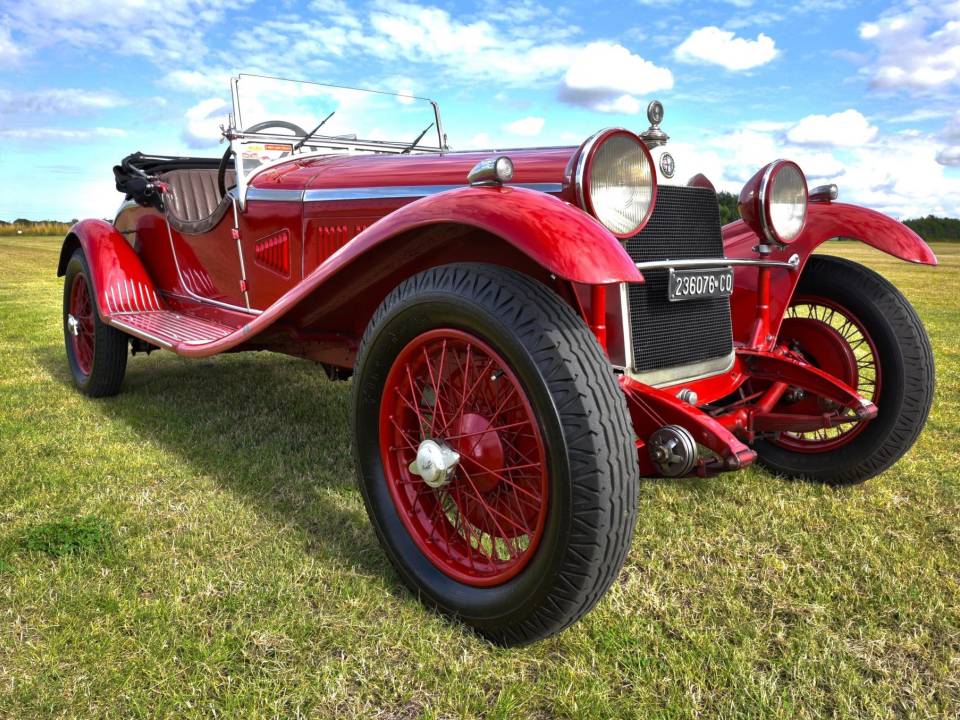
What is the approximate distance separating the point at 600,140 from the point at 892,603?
1.65 m

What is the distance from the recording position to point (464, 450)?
2084mm

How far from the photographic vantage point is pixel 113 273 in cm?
443

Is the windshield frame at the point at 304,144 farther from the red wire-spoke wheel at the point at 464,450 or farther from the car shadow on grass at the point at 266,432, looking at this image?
the red wire-spoke wheel at the point at 464,450

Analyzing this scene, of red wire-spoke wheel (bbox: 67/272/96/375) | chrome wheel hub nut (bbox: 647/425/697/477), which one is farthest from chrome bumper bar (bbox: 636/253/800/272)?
red wire-spoke wheel (bbox: 67/272/96/375)

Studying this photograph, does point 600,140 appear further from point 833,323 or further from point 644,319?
point 833,323

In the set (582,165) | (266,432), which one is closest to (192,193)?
(266,432)

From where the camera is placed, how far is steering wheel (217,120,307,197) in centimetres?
389

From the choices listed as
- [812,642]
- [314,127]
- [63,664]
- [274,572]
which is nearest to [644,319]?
[812,642]

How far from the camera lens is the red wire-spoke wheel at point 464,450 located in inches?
78.0

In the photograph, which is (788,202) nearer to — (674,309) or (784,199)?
(784,199)

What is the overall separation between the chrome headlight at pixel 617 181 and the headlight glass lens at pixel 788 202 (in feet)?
2.78

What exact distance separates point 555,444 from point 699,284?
1.06 meters

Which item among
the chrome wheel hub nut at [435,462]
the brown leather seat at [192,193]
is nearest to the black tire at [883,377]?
the chrome wheel hub nut at [435,462]

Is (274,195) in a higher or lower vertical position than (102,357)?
higher
